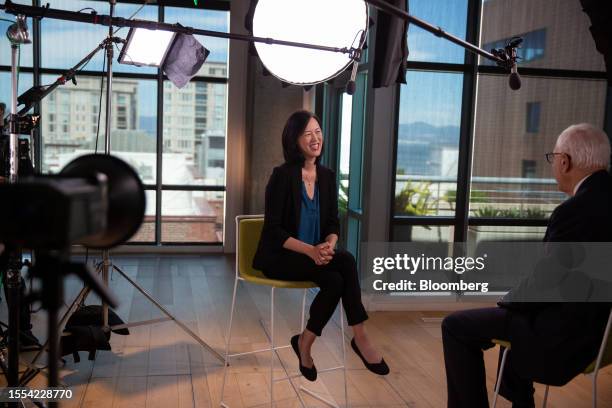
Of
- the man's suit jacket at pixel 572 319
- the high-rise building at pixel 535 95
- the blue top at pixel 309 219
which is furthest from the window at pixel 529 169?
the man's suit jacket at pixel 572 319

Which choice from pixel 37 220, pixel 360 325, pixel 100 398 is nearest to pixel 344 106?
pixel 360 325

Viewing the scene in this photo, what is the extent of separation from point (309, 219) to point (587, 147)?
124 cm

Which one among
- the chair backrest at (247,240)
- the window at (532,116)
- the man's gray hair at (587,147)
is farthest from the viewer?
the window at (532,116)

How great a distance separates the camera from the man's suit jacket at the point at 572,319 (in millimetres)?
2029

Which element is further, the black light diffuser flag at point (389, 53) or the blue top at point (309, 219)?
the black light diffuser flag at point (389, 53)

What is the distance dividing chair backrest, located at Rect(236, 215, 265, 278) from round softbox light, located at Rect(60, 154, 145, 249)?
80.3 inches

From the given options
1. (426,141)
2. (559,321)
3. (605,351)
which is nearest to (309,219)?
(559,321)

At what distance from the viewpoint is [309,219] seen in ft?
9.54

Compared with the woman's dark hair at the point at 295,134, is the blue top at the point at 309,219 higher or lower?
lower

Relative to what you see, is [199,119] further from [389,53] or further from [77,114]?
[389,53]

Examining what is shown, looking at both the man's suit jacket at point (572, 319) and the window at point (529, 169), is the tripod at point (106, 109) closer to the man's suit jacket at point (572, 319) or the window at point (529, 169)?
the man's suit jacket at point (572, 319)

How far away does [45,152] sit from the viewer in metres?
6.68

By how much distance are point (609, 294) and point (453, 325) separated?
21.5 inches

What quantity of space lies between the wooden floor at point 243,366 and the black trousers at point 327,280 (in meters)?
0.46
